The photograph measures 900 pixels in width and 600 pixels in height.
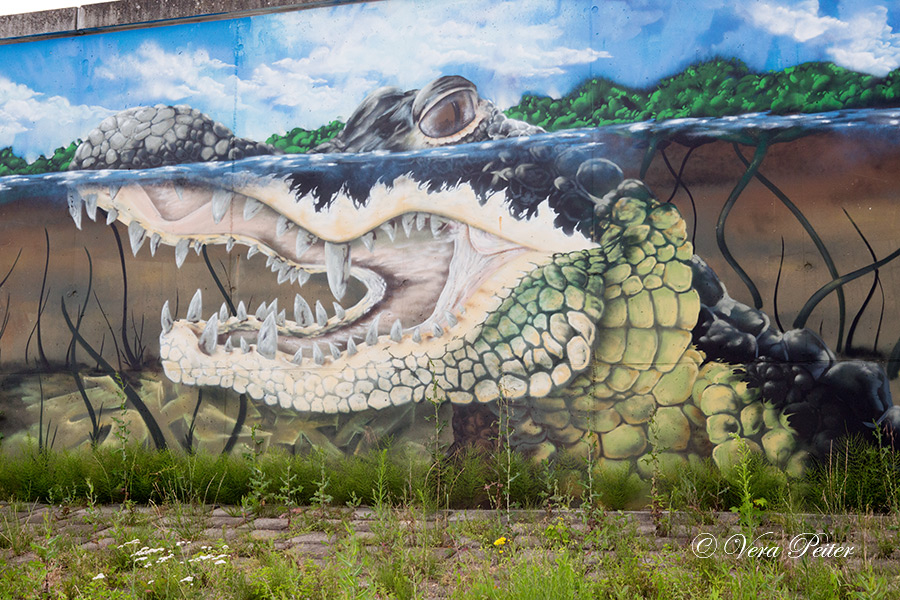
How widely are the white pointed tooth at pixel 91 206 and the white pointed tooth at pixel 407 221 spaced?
9.01 feet

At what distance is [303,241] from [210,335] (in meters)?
1.08

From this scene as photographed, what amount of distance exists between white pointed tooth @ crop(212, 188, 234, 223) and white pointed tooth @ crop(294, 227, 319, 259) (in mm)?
673

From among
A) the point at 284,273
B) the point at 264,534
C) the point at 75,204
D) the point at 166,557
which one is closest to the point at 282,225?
the point at 284,273

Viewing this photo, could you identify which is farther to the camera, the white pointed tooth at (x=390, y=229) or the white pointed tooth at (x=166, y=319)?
the white pointed tooth at (x=166, y=319)

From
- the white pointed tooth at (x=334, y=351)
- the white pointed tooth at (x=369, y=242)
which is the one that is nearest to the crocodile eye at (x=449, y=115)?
the white pointed tooth at (x=369, y=242)

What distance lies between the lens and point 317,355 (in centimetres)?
585

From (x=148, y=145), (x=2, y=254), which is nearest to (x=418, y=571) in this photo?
(x=148, y=145)

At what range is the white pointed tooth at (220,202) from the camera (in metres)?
6.14

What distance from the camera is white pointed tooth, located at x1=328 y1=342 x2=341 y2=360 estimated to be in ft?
19.1

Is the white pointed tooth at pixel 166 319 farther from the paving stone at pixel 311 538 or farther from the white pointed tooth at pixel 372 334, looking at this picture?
the paving stone at pixel 311 538

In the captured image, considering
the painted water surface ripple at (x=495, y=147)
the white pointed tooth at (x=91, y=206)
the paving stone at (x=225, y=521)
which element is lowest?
the paving stone at (x=225, y=521)

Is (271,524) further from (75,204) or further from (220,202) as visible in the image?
(75,204)

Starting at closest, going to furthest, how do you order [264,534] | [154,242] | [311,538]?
[311,538]
[264,534]
[154,242]

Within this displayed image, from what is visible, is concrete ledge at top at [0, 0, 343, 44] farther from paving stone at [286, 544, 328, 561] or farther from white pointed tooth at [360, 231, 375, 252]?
paving stone at [286, 544, 328, 561]
